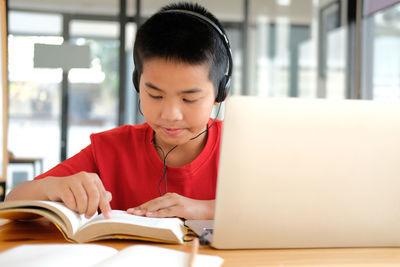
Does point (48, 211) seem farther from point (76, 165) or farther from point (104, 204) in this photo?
point (76, 165)

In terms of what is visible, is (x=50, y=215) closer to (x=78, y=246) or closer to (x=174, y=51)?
(x=78, y=246)

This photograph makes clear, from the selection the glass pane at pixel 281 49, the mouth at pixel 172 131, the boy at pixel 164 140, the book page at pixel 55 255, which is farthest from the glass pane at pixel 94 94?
the book page at pixel 55 255

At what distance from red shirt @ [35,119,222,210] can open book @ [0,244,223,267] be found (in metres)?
0.61

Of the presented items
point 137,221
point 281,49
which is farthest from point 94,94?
point 137,221

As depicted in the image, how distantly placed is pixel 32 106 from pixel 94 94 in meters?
0.62

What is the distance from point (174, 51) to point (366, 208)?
1.84ft

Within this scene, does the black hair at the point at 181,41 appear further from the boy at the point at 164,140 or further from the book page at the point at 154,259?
the book page at the point at 154,259

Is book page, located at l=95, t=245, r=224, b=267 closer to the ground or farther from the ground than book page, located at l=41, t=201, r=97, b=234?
closer to the ground

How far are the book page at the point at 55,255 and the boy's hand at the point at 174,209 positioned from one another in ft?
0.78

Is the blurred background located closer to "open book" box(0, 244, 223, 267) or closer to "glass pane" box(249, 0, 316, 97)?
"glass pane" box(249, 0, 316, 97)

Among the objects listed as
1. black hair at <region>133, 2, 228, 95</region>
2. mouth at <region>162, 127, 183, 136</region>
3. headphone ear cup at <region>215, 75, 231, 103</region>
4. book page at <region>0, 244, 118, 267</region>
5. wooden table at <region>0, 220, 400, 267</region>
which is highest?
black hair at <region>133, 2, 228, 95</region>

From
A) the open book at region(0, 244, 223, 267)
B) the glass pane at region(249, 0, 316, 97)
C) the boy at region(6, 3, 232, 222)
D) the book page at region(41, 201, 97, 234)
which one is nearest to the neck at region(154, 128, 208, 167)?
the boy at region(6, 3, 232, 222)

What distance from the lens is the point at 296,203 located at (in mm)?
653

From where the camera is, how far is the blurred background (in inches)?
163
